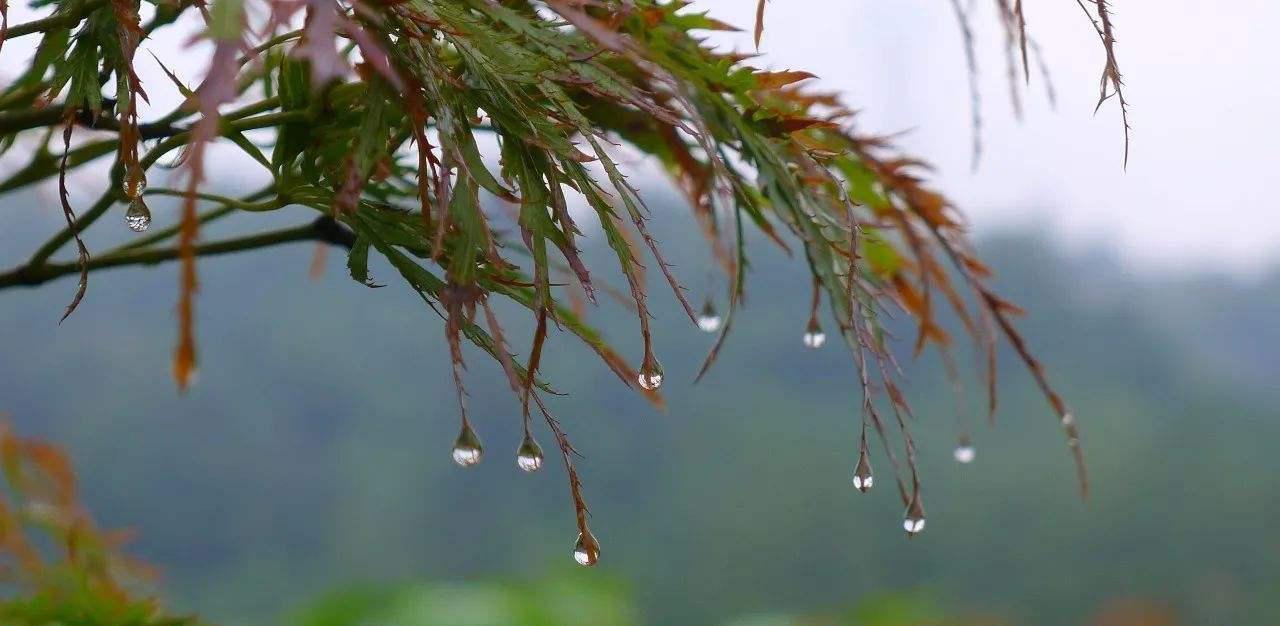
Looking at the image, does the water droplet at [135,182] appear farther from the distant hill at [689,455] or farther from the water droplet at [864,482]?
the distant hill at [689,455]

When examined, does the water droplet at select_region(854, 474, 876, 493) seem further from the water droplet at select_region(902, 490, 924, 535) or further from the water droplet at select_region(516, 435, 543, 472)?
the water droplet at select_region(516, 435, 543, 472)

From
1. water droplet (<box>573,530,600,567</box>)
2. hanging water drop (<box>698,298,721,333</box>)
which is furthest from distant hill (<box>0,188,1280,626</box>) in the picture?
water droplet (<box>573,530,600,567</box>)

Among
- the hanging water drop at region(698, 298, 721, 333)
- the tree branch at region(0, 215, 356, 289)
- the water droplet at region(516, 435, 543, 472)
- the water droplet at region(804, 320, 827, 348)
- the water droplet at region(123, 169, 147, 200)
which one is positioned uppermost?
the tree branch at region(0, 215, 356, 289)

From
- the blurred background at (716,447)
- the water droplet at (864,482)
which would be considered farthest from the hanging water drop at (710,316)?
the blurred background at (716,447)

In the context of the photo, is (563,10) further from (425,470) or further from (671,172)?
(425,470)

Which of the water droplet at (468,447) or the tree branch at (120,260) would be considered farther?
the tree branch at (120,260)
